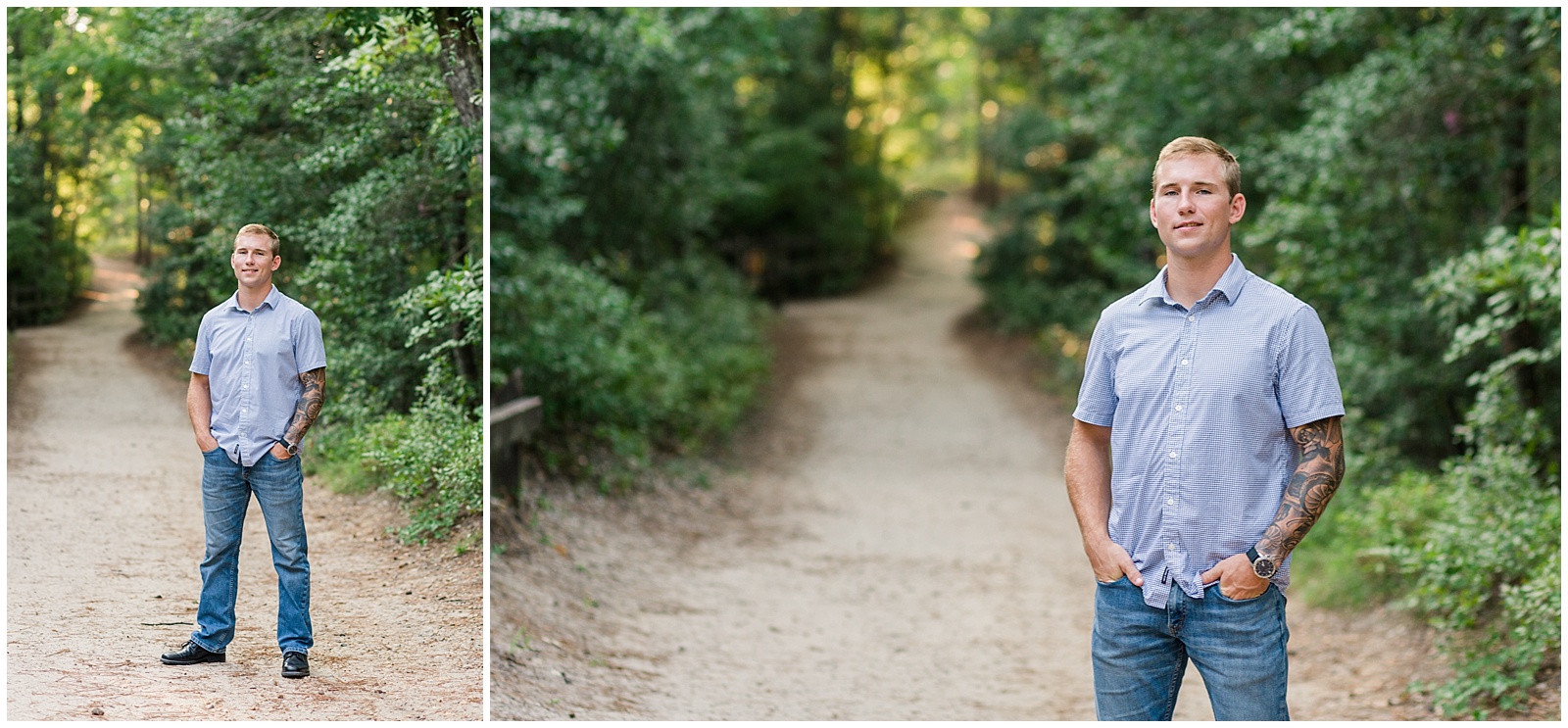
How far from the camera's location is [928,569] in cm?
736

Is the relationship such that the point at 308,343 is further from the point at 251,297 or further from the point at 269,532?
the point at 269,532

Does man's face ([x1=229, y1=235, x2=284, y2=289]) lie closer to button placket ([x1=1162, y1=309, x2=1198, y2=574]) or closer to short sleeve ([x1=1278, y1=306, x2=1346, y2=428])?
button placket ([x1=1162, y1=309, x2=1198, y2=574])

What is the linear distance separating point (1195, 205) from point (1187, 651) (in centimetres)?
86

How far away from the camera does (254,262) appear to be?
122 inches

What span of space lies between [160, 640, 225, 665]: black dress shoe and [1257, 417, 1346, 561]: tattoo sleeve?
2389 millimetres

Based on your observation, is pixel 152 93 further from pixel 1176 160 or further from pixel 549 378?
pixel 549 378

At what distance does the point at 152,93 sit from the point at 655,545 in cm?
438

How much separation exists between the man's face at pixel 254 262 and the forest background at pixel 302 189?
0.05m

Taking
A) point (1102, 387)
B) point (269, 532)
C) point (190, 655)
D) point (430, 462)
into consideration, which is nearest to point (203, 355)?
point (269, 532)

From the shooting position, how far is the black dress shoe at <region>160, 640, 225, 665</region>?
303cm

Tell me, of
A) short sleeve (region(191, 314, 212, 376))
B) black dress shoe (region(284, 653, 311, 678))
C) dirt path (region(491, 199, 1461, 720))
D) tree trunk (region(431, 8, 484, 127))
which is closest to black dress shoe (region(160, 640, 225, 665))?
black dress shoe (region(284, 653, 311, 678))

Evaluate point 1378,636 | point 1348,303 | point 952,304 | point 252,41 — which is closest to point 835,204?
point 952,304

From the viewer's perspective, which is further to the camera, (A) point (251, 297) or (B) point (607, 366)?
(B) point (607, 366)

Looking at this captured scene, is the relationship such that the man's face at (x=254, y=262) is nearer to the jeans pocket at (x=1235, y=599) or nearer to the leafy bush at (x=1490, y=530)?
the jeans pocket at (x=1235, y=599)
